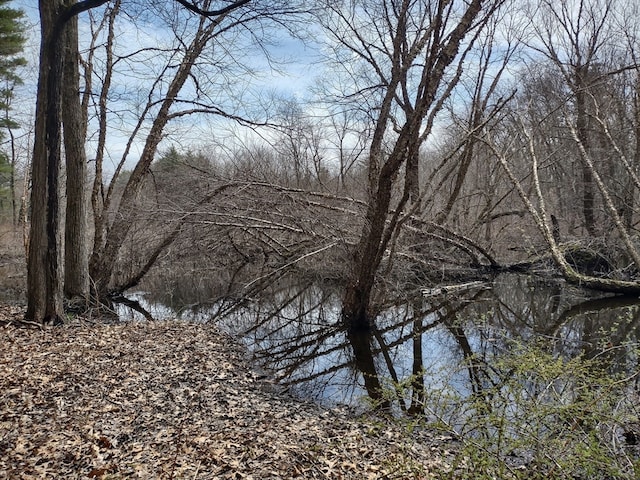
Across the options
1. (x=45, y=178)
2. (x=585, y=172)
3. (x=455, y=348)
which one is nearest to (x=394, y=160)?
(x=455, y=348)

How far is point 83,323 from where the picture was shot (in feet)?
28.5

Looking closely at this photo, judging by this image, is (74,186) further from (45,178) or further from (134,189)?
(134,189)

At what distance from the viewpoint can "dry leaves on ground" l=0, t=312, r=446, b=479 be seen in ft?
13.6

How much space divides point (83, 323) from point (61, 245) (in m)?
1.52

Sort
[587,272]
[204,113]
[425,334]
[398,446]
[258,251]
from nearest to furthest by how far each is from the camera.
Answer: [398,446]
[425,334]
[204,113]
[587,272]
[258,251]

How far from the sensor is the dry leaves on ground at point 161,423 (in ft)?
13.6

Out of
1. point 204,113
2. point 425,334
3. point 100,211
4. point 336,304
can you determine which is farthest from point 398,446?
point 100,211

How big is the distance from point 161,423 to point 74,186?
21.0 ft

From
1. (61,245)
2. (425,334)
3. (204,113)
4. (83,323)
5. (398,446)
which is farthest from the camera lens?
(204,113)

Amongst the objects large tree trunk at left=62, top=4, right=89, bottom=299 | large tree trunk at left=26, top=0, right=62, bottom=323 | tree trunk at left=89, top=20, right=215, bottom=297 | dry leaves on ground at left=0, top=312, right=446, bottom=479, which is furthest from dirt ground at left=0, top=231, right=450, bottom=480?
tree trunk at left=89, top=20, right=215, bottom=297

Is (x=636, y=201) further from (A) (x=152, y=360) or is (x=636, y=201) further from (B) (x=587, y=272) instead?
(A) (x=152, y=360)

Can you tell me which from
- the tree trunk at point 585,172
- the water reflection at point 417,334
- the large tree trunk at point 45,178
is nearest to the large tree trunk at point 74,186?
the large tree trunk at point 45,178

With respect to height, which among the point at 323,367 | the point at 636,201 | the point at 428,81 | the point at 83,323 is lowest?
the point at 323,367

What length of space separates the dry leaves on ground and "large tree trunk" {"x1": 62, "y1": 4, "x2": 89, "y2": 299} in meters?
2.29
